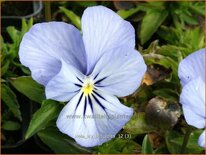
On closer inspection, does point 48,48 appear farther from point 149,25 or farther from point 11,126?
point 149,25

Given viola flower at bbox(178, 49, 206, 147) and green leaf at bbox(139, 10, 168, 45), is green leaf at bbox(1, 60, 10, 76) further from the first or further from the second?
viola flower at bbox(178, 49, 206, 147)

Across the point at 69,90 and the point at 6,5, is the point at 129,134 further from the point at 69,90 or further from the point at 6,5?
the point at 6,5

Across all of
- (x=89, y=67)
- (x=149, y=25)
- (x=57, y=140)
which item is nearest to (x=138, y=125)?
(x=57, y=140)

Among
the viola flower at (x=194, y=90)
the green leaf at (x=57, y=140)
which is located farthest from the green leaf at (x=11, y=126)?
the viola flower at (x=194, y=90)

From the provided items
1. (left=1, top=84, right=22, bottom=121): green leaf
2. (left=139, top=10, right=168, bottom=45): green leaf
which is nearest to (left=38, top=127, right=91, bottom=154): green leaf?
(left=1, top=84, right=22, bottom=121): green leaf

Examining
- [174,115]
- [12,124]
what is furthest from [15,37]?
[174,115]
